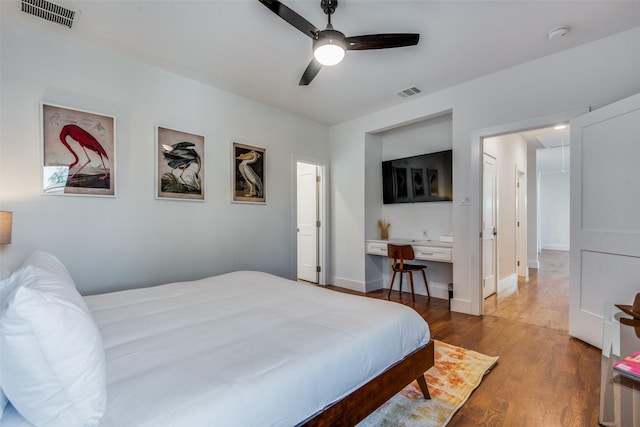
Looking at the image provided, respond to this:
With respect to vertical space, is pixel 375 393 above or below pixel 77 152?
below

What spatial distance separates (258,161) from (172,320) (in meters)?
2.66

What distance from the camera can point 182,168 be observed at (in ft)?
10.4

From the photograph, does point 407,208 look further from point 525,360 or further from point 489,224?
point 525,360

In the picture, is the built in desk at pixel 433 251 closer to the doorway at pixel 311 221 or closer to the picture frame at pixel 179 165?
the doorway at pixel 311 221

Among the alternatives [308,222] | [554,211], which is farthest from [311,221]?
[554,211]

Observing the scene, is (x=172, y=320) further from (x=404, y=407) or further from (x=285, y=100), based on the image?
(x=285, y=100)

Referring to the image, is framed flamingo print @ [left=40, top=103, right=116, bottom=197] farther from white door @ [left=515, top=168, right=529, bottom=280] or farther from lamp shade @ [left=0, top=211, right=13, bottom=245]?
white door @ [left=515, top=168, right=529, bottom=280]

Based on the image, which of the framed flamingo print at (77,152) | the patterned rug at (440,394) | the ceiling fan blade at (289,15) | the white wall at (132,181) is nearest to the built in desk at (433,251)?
the patterned rug at (440,394)

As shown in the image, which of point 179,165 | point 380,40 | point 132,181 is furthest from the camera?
point 179,165

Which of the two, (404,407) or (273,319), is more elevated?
(273,319)

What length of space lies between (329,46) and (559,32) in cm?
202

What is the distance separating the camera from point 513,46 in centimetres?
263

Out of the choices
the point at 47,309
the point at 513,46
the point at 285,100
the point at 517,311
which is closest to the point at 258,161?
the point at 285,100

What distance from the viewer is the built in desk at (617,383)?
1.07 metres
